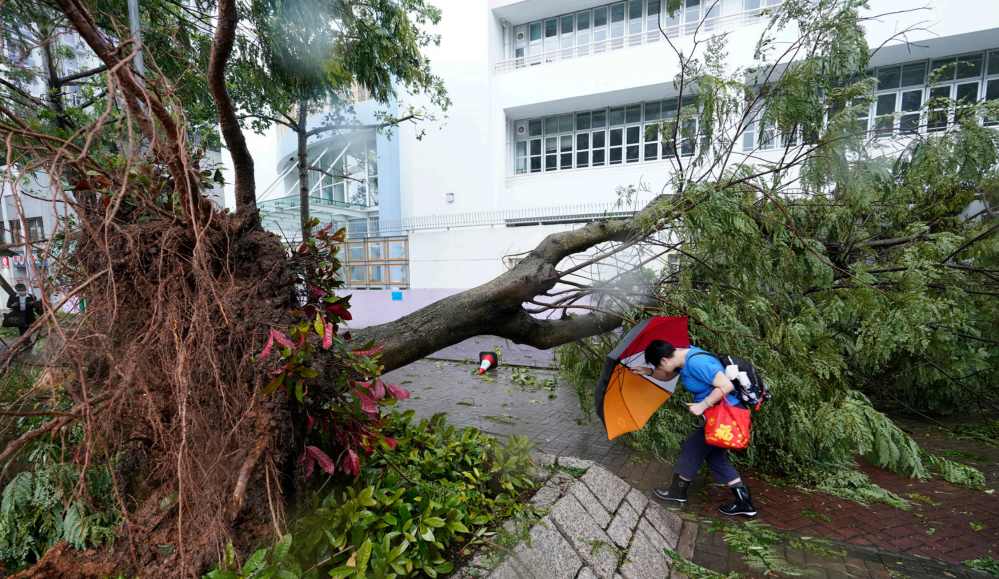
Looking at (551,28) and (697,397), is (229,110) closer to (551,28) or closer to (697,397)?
(697,397)

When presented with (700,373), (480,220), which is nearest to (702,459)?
(700,373)

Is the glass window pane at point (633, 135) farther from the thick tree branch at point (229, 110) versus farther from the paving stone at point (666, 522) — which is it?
the thick tree branch at point (229, 110)

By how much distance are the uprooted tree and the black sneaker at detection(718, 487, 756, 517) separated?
799 mm

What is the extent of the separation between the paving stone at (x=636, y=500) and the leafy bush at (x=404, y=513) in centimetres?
82

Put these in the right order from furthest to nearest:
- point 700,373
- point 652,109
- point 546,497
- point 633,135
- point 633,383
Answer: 1. point 633,135
2. point 652,109
3. point 633,383
4. point 700,373
5. point 546,497

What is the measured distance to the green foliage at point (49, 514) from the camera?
2506mm

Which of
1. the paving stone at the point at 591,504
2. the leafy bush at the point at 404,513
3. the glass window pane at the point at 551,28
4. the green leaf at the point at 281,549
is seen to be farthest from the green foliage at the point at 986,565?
the glass window pane at the point at 551,28

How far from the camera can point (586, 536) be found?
2963 mm

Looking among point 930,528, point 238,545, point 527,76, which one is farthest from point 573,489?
point 527,76

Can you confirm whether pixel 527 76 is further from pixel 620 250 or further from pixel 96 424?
pixel 96 424

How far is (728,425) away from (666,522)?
882mm

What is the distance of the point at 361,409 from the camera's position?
7.87ft

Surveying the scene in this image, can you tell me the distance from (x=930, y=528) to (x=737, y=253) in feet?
8.25

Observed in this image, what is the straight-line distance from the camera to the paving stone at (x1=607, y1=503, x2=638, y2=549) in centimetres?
310
